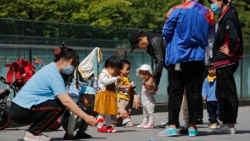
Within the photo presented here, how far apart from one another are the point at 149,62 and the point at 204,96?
4.29 meters

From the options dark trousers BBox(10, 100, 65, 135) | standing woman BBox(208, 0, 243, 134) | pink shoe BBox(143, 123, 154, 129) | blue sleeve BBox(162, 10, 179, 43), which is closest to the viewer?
dark trousers BBox(10, 100, 65, 135)

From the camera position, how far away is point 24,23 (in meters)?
16.4

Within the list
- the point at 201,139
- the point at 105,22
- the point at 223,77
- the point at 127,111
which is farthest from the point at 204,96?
the point at 105,22

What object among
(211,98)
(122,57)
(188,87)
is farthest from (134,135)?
(122,57)

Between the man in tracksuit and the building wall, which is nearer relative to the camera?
the man in tracksuit

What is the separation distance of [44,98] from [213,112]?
14.7 feet

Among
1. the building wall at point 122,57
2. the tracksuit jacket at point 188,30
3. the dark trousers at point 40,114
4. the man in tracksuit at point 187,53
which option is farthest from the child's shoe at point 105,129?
the building wall at point 122,57

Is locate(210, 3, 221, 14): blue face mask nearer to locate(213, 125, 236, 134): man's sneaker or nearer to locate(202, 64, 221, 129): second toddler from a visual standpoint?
locate(202, 64, 221, 129): second toddler

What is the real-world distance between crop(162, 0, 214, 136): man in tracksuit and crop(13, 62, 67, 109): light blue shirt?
1.90 metres

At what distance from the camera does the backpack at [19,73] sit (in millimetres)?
13297

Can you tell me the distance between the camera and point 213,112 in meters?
13.6

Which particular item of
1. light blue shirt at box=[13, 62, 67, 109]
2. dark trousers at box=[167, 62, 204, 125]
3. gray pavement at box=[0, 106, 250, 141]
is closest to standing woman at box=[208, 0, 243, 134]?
gray pavement at box=[0, 106, 250, 141]

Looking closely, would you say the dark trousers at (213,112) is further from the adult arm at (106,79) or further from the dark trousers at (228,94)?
the adult arm at (106,79)

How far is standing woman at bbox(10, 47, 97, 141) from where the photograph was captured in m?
9.91
